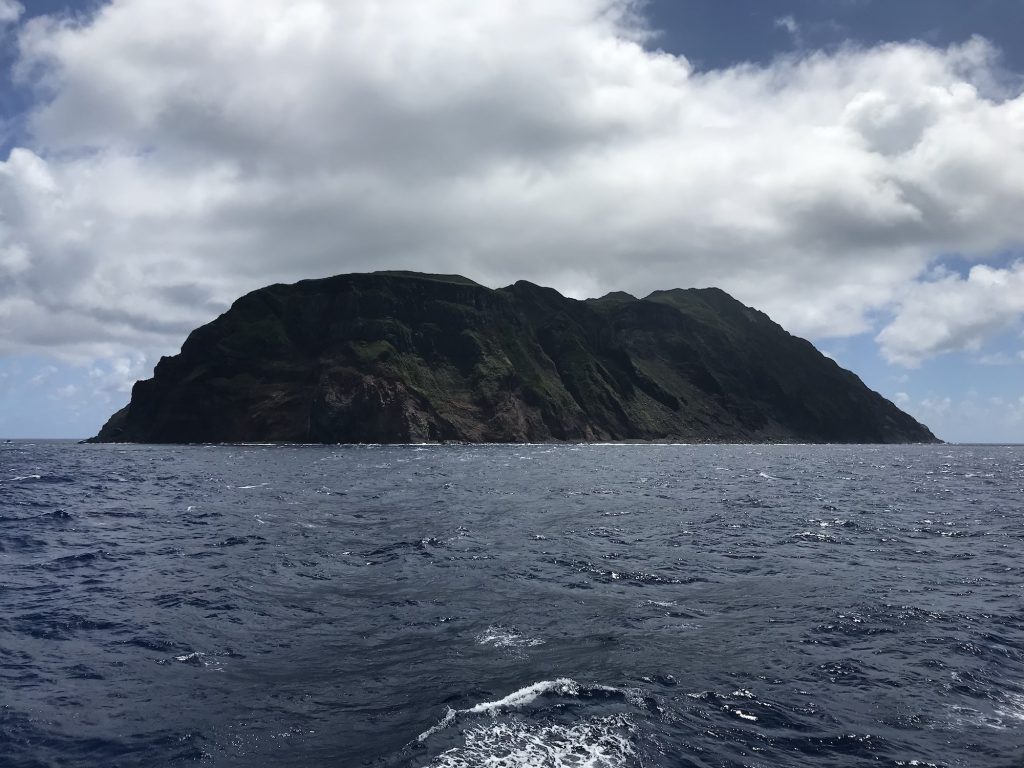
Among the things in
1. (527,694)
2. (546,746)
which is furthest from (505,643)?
(546,746)

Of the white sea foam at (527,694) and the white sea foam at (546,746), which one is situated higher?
the white sea foam at (527,694)

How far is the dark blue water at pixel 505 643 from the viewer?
15125 millimetres

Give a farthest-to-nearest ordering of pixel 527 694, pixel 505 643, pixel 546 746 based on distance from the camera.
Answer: pixel 505 643 < pixel 527 694 < pixel 546 746

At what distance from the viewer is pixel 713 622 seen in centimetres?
2394

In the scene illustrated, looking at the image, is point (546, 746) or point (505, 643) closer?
point (546, 746)

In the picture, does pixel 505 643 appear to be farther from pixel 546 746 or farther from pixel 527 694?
pixel 546 746

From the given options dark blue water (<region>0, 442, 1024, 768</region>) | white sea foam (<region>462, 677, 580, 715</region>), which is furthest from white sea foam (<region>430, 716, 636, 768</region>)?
white sea foam (<region>462, 677, 580, 715</region>)

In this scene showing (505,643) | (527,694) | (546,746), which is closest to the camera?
(546,746)

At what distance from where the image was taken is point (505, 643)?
2142cm

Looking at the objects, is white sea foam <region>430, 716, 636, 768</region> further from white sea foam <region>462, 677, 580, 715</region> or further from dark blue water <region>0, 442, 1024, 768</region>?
white sea foam <region>462, 677, 580, 715</region>

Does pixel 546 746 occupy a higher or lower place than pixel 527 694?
lower

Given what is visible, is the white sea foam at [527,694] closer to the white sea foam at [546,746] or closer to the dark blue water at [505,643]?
the dark blue water at [505,643]

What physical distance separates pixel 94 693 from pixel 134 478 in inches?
2812

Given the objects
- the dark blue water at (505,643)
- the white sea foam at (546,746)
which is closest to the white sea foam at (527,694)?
the dark blue water at (505,643)
